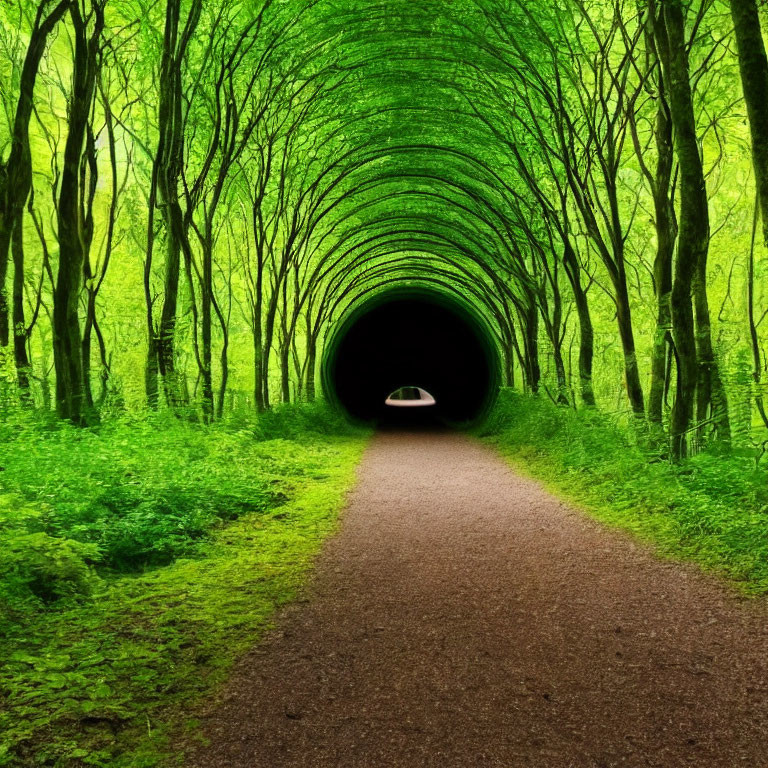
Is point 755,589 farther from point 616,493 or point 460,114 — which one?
point 460,114

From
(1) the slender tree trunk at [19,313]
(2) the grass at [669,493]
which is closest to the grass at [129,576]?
(1) the slender tree trunk at [19,313]

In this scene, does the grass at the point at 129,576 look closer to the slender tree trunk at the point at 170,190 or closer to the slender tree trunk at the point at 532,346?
the slender tree trunk at the point at 170,190

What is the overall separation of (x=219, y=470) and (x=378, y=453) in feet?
20.6

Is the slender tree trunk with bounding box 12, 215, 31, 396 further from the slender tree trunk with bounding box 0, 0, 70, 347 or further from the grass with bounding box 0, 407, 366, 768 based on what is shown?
the grass with bounding box 0, 407, 366, 768

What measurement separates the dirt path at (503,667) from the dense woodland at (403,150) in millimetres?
2495

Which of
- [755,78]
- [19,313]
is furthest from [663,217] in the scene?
[19,313]

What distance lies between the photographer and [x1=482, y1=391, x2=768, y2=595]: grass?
188 inches

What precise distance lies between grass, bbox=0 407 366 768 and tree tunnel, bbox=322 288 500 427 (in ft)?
61.3

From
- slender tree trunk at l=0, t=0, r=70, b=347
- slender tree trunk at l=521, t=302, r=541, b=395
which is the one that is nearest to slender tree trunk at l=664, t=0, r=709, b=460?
slender tree trunk at l=0, t=0, r=70, b=347

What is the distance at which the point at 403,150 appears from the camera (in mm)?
15023

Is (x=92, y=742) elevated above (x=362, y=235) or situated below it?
below

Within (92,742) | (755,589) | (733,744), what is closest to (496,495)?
(755,589)

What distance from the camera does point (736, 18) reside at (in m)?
4.75

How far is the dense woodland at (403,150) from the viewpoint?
7078 millimetres
